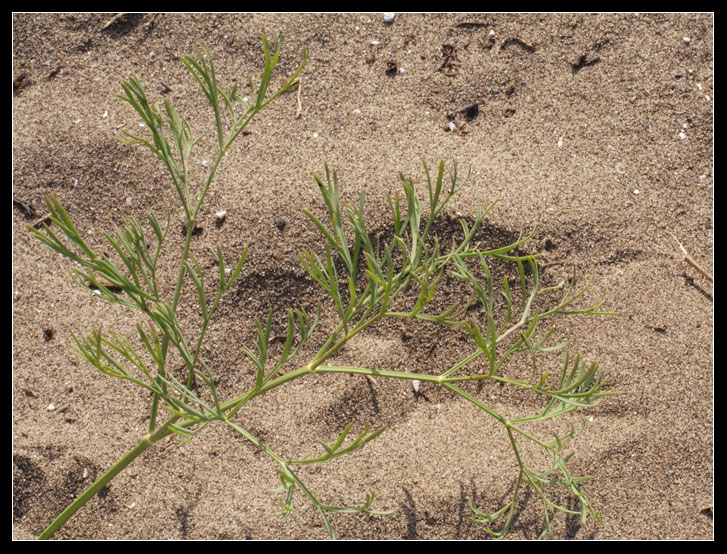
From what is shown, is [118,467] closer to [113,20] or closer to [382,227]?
[382,227]

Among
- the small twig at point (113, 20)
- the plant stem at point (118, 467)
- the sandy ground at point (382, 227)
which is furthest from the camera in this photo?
the small twig at point (113, 20)

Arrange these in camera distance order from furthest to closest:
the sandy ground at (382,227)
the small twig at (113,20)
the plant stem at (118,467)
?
1. the small twig at (113,20)
2. the sandy ground at (382,227)
3. the plant stem at (118,467)

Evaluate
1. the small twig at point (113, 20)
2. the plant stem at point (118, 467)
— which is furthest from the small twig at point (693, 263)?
the small twig at point (113, 20)

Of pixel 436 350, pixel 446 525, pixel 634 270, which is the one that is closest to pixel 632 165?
pixel 634 270

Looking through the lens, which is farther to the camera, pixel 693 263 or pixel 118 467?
pixel 693 263

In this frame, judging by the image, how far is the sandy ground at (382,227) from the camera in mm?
1162

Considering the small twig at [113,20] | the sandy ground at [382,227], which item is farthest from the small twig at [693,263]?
the small twig at [113,20]

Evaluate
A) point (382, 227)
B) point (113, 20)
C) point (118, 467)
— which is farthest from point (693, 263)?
point (113, 20)

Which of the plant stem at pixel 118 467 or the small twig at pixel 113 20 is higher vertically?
the small twig at pixel 113 20

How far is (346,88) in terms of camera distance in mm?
1271

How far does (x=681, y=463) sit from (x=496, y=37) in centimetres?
90

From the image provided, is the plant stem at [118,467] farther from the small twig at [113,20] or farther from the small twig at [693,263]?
the small twig at [693,263]

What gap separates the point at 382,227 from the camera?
3.95 ft

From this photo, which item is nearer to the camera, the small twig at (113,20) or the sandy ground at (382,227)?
the sandy ground at (382,227)
